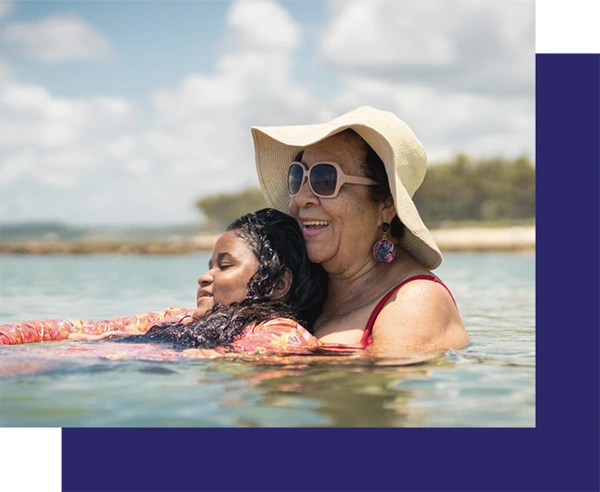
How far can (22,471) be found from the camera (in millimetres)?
3332

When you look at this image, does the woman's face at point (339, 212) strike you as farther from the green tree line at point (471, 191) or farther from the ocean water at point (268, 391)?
the green tree line at point (471, 191)

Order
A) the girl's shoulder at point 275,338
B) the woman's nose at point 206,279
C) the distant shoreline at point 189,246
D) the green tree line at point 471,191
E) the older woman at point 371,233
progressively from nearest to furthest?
the girl's shoulder at point 275,338, the older woman at point 371,233, the woman's nose at point 206,279, the distant shoreline at point 189,246, the green tree line at point 471,191

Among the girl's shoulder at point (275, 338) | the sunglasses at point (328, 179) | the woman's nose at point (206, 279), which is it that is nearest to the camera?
the girl's shoulder at point (275, 338)

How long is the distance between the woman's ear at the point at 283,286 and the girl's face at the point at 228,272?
6.9 inches

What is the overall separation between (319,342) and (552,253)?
1571 mm

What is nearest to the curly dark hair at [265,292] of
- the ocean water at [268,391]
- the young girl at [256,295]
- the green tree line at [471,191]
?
the young girl at [256,295]

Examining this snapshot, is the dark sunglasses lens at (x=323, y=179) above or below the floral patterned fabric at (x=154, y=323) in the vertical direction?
above

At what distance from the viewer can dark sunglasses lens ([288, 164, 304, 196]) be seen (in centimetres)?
493

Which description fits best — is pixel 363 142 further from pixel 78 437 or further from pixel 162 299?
pixel 162 299

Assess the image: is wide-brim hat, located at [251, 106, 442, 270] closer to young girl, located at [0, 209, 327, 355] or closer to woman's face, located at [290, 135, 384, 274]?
woman's face, located at [290, 135, 384, 274]

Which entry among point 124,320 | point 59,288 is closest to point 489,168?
point 59,288

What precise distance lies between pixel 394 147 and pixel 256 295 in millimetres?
1173

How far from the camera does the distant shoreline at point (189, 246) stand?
30.0 meters

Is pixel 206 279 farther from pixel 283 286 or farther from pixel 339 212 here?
pixel 339 212
